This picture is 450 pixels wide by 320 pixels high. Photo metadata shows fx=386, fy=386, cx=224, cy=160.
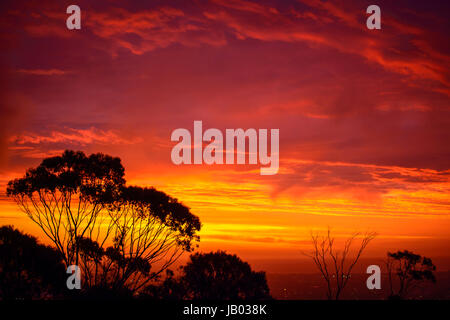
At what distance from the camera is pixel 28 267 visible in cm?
2450

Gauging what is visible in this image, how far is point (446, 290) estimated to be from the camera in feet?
190

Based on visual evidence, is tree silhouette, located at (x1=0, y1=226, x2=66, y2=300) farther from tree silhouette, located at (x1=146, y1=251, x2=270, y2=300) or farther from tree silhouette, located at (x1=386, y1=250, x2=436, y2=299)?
tree silhouette, located at (x1=386, y1=250, x2=436, y2=299)

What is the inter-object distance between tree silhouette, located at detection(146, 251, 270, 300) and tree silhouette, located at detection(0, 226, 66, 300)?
6.51 m

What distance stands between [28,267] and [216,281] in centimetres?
1256

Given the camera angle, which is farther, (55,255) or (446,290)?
(446,290)

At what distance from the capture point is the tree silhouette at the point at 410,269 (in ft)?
109

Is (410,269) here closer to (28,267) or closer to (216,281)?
(216,281)

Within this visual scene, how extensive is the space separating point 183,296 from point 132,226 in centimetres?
639

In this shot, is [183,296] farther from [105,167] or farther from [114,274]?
[105,167]

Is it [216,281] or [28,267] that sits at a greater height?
[28,267]

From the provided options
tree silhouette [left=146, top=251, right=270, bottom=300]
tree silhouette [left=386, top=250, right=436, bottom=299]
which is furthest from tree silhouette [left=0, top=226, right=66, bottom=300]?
tree silhouette [left=386, top=250, right=436, bottom=299]

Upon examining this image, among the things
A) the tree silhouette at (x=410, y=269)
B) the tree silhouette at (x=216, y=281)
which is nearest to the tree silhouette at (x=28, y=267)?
the tree silhouette at (x=216, y=281)

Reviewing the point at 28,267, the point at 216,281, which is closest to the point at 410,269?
the point at 216,281
